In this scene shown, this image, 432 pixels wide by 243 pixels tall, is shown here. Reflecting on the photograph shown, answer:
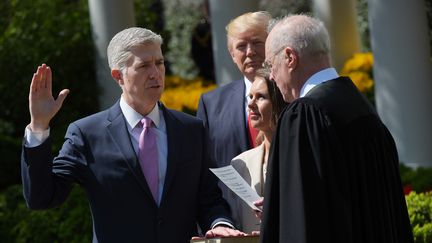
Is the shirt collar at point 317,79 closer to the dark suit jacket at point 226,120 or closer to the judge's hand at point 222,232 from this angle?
the judge's hand at point 222,232

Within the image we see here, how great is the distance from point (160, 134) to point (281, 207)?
43.2 inches

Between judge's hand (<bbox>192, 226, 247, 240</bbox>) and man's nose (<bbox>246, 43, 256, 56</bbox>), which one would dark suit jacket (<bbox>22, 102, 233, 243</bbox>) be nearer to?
judge's hand (<bbox>192, 226, 247, 240</bbox>)

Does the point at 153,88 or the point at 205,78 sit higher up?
the point at 153,88

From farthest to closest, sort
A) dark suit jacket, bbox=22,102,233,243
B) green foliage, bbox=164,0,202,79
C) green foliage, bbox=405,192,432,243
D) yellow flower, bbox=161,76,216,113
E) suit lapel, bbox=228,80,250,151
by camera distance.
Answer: green foliage, bbox=164,0,202,79
yellow flower, bbox=161,76,216,113
green foliage, bbox=405,192,432,243
suit lapel, bbox=228,80,250,151
dark suit jacket, bbox=22,102,233,243

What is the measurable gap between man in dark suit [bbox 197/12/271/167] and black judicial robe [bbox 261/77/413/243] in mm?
1656

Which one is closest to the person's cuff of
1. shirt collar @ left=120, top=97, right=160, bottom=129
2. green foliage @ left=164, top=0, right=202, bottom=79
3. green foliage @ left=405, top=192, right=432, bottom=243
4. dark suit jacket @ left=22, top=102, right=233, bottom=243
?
dark suit jacket @ left=22, top=102, right=233, bottom=243

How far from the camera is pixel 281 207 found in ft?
14.9

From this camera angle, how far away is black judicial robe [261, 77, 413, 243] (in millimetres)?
4438

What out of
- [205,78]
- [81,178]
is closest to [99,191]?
[81,178]

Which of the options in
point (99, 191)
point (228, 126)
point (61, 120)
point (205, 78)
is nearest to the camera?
point (99, 191)

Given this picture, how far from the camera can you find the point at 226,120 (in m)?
6.42

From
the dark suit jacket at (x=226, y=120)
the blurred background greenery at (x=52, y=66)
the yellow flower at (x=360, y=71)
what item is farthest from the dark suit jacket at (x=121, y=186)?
the yellow flower at (x=360, y=71)

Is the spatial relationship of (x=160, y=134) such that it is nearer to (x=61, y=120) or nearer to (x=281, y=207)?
(x=281, y=207)

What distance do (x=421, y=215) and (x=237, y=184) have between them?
280cm
